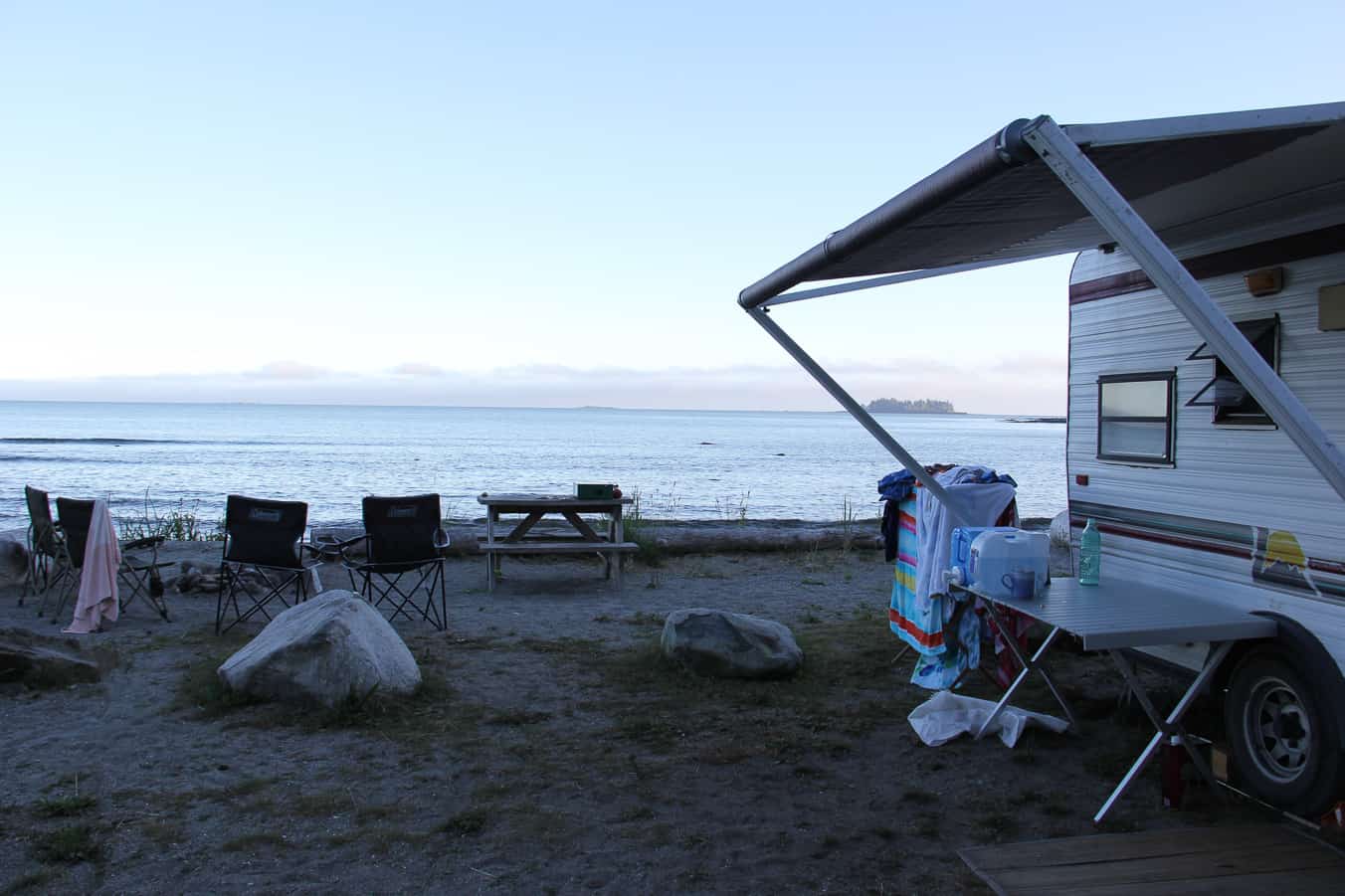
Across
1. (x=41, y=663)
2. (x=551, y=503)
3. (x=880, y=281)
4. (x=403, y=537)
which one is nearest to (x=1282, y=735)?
(x=880, y=281)

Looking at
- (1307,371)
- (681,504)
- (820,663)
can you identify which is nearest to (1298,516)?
(1307,371)

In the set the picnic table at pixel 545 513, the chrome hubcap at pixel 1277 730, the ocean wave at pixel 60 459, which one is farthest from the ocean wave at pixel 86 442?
the chrome hubcap at pixel 1277 730

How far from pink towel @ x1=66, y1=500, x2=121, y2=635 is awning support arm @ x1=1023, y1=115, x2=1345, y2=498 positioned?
6.35 meters

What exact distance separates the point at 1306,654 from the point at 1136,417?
5.10ft

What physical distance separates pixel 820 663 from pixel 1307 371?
3117 mm

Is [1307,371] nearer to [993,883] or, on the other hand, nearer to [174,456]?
[993,883]

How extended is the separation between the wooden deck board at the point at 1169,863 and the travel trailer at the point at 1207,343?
0.20m

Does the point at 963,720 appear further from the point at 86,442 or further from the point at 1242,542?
the point at 86,442

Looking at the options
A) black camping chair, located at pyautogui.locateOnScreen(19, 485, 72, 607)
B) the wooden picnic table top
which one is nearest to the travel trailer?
the wooden picnic table top

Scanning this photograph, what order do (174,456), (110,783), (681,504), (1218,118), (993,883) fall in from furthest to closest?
(174,456)
(681,504)
(110,783)
(993,883)
(1218,118)

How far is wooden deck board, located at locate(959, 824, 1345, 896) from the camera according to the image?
3061 mm

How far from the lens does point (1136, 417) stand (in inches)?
186

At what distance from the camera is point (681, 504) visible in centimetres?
2259

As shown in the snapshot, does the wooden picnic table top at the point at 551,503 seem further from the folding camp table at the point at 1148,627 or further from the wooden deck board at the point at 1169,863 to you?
the wooden deck board at the point at 1169,863
